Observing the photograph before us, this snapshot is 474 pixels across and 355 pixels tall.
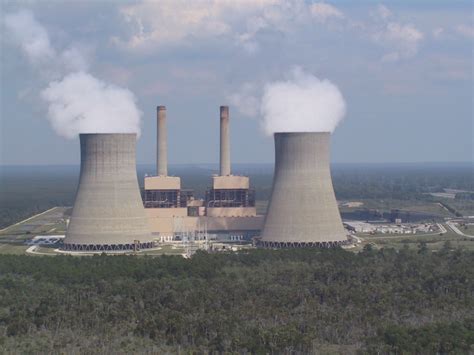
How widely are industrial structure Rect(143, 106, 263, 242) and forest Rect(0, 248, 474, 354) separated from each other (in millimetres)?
12468

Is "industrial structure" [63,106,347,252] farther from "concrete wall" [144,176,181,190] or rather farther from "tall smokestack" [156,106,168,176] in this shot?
"tall smokestack" [156,106,168,176]

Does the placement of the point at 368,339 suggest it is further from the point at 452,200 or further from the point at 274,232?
the point at 452,200

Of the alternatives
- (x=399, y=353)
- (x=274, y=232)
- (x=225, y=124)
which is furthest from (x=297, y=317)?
A: (x=225, y=124)

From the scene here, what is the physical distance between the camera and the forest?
1310 inches

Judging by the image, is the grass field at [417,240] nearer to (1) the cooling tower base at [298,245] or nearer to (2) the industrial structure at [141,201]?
(1) the cooling tower base at [298,245]

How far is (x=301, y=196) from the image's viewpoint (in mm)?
56500

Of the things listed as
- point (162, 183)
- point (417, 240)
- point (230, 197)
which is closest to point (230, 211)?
point (230, 197)

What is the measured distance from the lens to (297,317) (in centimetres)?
3734

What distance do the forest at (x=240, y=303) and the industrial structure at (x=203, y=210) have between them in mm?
12468

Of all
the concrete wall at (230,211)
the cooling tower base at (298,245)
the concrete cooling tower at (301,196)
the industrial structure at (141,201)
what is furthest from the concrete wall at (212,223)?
the concrete cooling tower at (301,196)

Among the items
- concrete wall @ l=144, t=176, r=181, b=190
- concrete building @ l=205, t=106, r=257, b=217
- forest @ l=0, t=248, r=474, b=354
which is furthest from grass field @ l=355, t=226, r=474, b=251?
concrete wall @ l=144, t=176, r=181, b=190

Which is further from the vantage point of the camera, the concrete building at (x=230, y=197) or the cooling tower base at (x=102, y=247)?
the concrete building at (x=230, y=197)

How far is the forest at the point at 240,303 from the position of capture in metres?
33.3

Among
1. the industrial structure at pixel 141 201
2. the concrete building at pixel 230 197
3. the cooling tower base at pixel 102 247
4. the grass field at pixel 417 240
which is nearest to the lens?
the industrial structure at pixel 141 201
